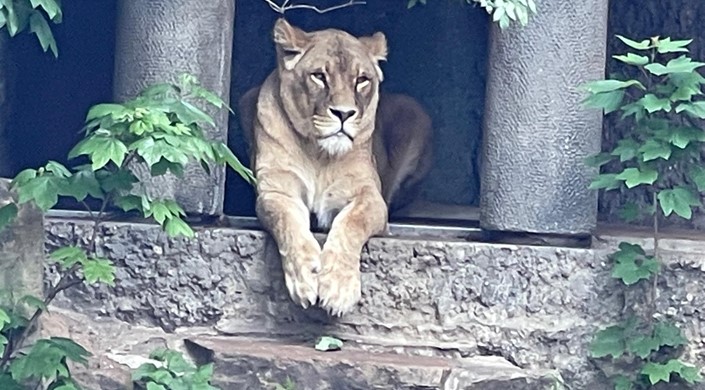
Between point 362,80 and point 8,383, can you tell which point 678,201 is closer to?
point 362,80

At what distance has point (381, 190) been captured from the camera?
6.49m

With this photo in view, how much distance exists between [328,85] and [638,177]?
127 centimetres

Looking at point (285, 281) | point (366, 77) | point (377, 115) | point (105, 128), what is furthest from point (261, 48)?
point (105, 128)

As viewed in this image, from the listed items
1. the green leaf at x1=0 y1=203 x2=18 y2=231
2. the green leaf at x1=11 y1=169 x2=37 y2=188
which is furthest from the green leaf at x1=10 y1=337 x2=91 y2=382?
the green leaf at x1=11 y1=169 x2=37 y2=188

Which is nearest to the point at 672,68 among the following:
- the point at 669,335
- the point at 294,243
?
the point at 669,335

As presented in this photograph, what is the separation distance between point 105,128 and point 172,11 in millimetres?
1198

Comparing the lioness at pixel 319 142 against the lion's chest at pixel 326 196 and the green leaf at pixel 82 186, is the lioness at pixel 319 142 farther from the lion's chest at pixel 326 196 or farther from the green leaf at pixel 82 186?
the green leaf at pixel 82 186

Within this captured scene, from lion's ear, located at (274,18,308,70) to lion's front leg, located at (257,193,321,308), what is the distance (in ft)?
1.86

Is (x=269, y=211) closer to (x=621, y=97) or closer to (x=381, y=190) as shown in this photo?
(x=381, y=190)

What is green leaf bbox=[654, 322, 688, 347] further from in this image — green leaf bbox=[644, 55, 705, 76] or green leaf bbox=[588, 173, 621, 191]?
green leaf bbox=[644, 55, 705, 76]

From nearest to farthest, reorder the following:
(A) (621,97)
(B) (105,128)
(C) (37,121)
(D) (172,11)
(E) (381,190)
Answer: (B) (105,128)
(A) (621,97)
(D) (172,11)
(E) (381,190)
(C) (37,121)

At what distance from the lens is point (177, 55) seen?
5.74 metres

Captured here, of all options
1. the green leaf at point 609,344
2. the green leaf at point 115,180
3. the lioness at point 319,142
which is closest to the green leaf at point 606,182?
the green leaf at point 609,344

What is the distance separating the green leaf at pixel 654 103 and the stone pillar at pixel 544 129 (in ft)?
1.35
